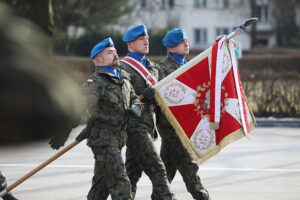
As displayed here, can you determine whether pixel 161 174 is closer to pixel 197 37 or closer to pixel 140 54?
pixel 140 54

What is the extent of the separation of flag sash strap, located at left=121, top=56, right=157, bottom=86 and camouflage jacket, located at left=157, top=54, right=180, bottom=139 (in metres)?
0.41

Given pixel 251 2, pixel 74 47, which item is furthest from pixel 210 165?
pixel 251 2

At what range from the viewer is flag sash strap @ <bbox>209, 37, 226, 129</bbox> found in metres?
5.88

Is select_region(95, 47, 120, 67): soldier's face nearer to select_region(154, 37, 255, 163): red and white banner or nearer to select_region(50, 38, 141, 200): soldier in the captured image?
select_region(50, 38, 141, 200): soldier

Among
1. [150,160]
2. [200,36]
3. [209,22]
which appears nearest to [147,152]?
[150,160]

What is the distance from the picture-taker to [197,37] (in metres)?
68.4

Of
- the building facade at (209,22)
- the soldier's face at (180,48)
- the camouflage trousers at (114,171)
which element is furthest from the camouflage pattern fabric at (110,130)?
the building facade at (209,22)

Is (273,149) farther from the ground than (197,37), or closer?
farther from the ground

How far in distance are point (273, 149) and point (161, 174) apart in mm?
6381

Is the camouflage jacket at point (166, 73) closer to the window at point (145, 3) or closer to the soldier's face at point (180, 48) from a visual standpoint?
the soldier's face at point (180, 48)

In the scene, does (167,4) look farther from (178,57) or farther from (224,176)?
(178,57)

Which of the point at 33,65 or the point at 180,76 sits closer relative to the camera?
the point at 33,65

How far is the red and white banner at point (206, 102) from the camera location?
593 cm

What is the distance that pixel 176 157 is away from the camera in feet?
19.6
